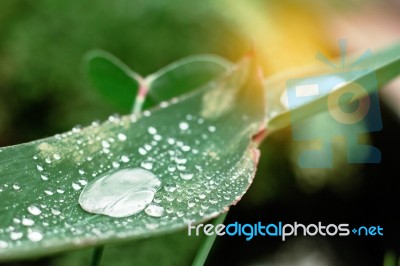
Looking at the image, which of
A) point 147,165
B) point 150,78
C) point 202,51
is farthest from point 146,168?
point 202,51

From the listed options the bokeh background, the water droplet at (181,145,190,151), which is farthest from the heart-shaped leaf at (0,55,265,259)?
the bokeh background

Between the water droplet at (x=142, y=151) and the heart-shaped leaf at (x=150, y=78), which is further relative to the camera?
the heart-shaped leaf at (x=150, y=78)

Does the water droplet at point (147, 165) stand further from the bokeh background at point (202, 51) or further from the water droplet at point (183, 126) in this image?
the bokeh background at point (202, 51)

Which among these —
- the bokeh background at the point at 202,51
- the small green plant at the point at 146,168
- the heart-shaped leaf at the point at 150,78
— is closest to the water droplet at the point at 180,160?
the small green plant at the point at 146,168

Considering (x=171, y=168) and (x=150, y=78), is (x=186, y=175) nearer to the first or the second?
(x=171, y=168)

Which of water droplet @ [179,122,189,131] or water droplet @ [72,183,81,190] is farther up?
water droplet @ [179,122,189,131]

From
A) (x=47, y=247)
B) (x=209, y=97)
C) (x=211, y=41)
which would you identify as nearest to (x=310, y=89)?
(x=209, y=97)

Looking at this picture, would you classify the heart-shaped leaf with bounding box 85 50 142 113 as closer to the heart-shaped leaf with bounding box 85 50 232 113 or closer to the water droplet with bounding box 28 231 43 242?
the heart-shaped leaf with bounding box 85 50 232 113
